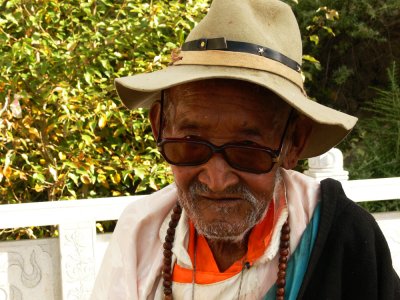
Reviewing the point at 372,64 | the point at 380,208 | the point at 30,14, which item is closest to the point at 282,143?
the point at 30,14

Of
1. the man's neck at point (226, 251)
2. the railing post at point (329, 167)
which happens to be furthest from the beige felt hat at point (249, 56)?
the railing post at point (329, 167)

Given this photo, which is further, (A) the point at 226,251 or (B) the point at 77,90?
(B) the point at 77,90

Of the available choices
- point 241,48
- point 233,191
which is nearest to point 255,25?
point 241,48

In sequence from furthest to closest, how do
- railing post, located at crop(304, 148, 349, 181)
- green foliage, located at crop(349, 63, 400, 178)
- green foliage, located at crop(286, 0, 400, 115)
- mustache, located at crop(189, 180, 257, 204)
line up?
1. green foliage, located at crop(286, 0, 400, 115)
2. green foliage, located at crop(349, 63, 400, 178)
3. railing post, located at crop(304, 148, 349, 181)
4. mustache, located at crop(189, 180, 257, 204)

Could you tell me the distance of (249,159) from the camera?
5.64ft

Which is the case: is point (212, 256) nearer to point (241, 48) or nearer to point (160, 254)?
point (160, 254)

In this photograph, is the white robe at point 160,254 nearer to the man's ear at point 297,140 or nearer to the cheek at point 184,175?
the man's ear at point 297,140

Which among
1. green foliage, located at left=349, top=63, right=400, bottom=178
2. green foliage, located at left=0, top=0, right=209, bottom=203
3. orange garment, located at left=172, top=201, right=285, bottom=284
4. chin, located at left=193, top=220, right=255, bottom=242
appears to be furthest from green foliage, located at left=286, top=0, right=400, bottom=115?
chin, located at left=193, top=220, right=255, bottom=242

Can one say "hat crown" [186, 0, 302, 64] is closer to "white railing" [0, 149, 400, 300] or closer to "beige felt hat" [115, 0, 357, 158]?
"beige felt hat" [115, 0, 357, 158]

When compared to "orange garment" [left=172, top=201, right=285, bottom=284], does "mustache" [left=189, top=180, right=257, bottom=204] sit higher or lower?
higher

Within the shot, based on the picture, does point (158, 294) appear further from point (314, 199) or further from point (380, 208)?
point (380, 208)

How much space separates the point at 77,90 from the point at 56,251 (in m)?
1.32

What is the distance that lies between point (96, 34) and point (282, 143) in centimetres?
322

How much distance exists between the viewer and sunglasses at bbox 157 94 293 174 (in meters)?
1.70
